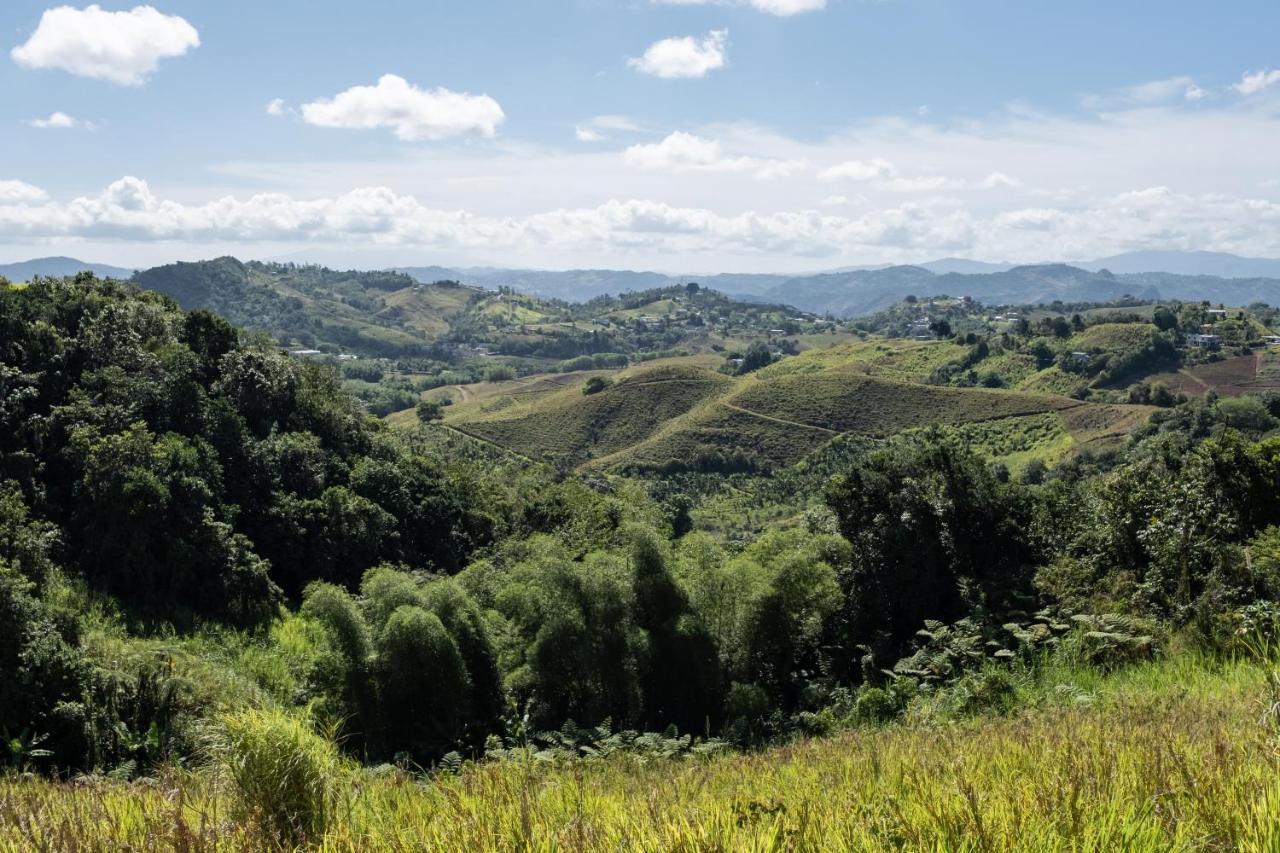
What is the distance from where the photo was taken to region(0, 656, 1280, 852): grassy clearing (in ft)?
7.77

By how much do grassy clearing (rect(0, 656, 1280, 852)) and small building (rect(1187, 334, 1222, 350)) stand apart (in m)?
117

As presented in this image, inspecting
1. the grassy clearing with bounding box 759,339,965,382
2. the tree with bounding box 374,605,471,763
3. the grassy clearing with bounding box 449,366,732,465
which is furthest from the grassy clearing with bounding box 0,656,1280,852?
the grassy clearing with bounding box 759,339,965,382

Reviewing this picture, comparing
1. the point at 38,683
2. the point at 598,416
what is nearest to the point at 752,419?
the point at 598,416

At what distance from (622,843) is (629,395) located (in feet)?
315

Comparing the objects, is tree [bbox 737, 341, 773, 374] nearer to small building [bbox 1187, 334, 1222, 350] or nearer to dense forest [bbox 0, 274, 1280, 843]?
small building [bbox 1187, 334, 1222, 350]

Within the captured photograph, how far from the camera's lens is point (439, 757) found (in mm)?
12406

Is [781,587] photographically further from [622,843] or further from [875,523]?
[622,843]

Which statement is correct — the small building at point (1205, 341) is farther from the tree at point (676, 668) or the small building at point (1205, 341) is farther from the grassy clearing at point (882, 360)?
the tree at point (676, 668)

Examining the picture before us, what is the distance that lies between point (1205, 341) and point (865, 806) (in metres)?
121

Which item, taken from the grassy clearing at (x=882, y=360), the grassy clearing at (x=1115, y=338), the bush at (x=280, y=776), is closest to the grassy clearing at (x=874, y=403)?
the grassy clearing at (x=882, y=360)

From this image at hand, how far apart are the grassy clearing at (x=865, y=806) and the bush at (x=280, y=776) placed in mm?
66

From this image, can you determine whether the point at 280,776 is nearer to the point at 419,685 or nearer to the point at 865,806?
the point at 865,806

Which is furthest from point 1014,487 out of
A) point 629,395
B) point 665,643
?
point 629,395

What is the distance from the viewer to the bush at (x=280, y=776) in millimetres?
3146
